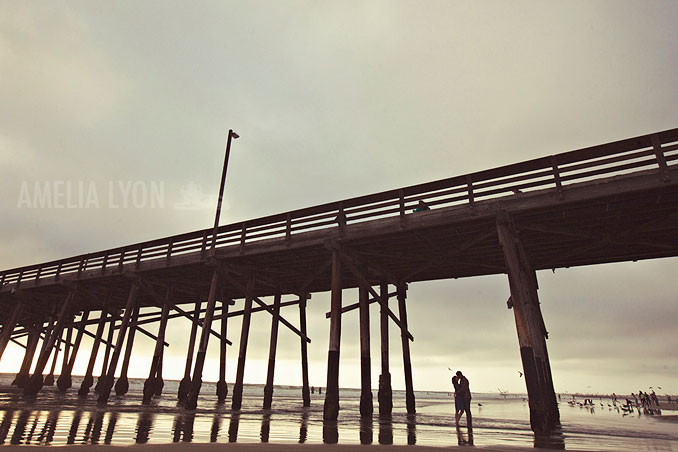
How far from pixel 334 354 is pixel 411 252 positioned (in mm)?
4541

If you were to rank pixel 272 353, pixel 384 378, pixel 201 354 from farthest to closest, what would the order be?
1. pixel 272 353
2. pixel 201 354
3. pixel 384 378

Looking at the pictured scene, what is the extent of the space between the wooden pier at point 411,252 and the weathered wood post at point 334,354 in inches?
1.6

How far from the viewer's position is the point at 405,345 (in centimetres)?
1519

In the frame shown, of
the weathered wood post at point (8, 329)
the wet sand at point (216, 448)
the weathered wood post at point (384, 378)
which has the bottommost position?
the wet sand at point (216, 448)

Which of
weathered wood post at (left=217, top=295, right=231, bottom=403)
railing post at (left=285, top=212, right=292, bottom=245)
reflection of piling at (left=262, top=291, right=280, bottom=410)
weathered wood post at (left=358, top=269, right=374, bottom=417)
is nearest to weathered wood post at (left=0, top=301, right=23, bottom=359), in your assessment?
weathered wood post at (left=217, top=295, right=231, bottom=403)

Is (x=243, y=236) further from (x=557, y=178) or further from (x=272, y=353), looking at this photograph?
(x=557, y=178)

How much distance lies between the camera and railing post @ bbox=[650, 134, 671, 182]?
9.04 m

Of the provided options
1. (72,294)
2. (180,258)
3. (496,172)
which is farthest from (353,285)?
(72,294)

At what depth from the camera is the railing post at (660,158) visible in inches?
356

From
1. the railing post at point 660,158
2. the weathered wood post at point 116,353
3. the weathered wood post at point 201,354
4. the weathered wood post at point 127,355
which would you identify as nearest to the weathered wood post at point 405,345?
the weathered wood post at point 201,354

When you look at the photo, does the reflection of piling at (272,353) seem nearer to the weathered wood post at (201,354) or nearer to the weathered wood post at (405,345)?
the weathered wood post at (201,354)

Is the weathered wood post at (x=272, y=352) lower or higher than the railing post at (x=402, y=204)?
lower

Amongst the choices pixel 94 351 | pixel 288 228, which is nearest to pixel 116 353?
pixel 94 351

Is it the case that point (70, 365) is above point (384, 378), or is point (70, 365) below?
above
